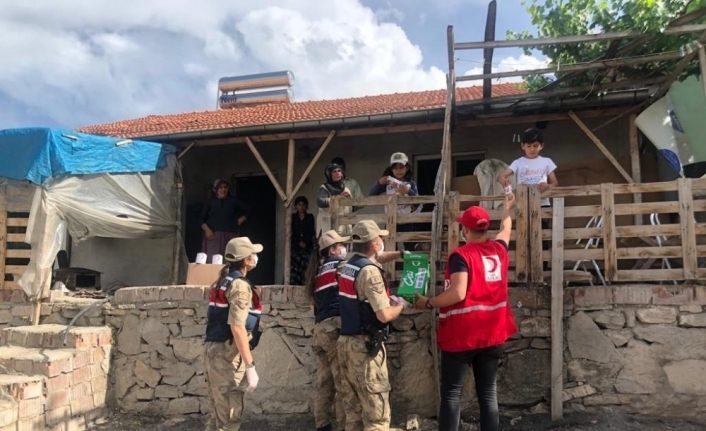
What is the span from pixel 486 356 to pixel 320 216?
3.06 meters

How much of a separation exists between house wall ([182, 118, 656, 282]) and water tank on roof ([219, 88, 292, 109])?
4.84 metres

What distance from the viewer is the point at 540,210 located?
16.4 ft

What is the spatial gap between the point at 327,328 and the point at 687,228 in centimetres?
321

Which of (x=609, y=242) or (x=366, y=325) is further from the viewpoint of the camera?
(x=609, y=242)

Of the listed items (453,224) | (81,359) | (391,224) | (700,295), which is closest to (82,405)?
(81,359)

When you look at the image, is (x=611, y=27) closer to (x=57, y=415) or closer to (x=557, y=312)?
(x=557, y=312)

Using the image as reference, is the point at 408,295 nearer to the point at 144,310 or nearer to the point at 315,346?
the point at 315,346

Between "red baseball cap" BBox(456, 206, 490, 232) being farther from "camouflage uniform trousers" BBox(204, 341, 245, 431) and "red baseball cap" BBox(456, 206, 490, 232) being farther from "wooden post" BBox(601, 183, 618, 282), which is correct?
"camouflage uniform trousers" BBox(204, 341, 245, 431)

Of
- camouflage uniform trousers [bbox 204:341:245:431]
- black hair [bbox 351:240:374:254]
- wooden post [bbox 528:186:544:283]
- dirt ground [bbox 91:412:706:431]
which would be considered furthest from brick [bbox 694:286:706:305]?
camouflage uniform trousers [bbox 204:341:245:431]

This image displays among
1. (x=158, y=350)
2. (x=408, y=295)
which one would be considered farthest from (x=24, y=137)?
(x=408, y=295)

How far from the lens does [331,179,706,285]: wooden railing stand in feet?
15.7

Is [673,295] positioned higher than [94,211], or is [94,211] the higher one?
[94,211]

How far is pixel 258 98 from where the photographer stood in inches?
542

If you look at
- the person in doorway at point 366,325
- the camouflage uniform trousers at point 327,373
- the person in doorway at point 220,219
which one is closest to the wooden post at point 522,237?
the person in doorway at point 366,325
